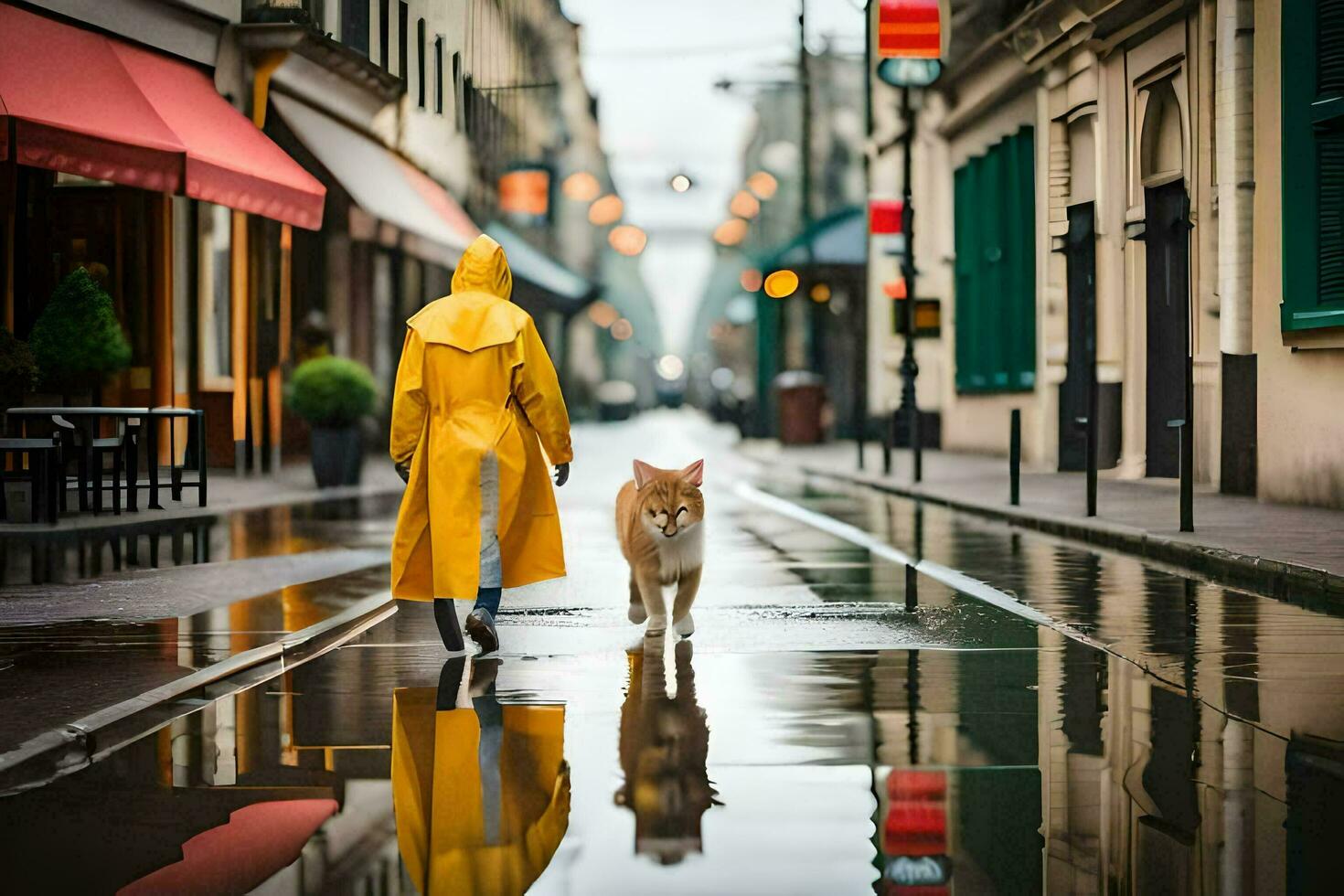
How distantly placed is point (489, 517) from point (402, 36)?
1879 centimetres

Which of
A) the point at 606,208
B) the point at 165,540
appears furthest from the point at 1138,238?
the point at 606,208

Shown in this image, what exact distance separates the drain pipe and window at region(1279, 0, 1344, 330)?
0.79 metres

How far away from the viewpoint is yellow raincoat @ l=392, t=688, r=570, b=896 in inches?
175

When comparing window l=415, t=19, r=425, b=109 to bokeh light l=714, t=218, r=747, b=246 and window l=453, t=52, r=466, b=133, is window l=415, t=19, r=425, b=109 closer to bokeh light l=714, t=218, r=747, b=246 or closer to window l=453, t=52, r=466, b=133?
window l=453, t=52, r=466, b=133

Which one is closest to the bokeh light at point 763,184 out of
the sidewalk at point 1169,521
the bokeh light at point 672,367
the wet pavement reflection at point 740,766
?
the sidewalk at point 1169,521

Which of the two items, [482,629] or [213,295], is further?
[213,295]

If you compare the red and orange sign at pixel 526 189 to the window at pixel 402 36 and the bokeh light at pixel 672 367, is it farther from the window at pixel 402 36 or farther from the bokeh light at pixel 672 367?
the bokeh light at pixel 672 367

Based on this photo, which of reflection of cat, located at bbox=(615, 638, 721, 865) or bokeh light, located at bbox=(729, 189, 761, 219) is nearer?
reflection of cat, located at bbox=(615, 638, 721, 865)

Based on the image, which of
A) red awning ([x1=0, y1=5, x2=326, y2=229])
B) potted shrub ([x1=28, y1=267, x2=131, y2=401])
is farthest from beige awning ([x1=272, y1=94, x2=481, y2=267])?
potted shrub ([x1=28, y1=267, x2=131, y2=401])

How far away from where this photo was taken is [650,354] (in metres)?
141

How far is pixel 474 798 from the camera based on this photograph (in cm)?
524

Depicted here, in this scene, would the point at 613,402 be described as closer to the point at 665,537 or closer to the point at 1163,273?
the point at 1163,273

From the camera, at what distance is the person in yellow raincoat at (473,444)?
8109 millimetres

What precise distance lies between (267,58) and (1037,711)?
19.7 m
